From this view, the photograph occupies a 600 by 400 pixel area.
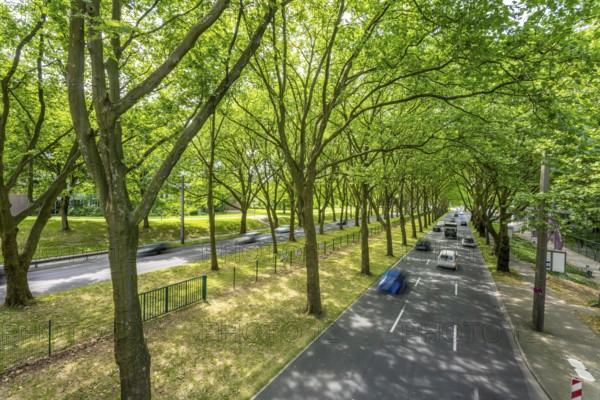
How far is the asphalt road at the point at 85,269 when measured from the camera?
50.5 ft

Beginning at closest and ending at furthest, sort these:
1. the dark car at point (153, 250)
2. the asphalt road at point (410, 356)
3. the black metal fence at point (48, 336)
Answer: the asphalt road at point (410, 356) < the black metal fence at point (48, 336) < the dark car at point (153, 250)

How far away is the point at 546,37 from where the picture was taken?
256 inches

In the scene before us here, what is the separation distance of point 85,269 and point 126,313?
732 inches

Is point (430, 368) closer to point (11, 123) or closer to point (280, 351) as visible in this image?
point (280, 351)

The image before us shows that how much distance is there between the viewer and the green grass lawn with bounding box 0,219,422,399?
697cm

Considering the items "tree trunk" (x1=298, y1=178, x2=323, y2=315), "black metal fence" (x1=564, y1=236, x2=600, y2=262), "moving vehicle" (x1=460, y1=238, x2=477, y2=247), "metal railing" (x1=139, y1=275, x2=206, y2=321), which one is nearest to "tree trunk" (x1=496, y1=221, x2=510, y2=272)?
"moving vehicle" (x1=460, y1=238, x2=477, y2=247)

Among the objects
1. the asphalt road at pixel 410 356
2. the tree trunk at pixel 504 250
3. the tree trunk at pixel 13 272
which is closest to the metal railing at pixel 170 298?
the tree trunk at pixel 13 272

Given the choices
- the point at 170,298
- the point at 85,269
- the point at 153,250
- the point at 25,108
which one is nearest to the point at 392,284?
the point at 170,298

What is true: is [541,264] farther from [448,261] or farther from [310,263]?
[448,261]

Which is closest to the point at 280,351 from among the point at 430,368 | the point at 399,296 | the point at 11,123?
the point at 430,368

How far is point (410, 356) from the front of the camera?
28.8 ft

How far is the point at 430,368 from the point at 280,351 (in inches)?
182

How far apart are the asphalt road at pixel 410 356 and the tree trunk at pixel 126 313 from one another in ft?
9.61

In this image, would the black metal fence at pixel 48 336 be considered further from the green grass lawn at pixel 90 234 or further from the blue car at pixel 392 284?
the green grass lawn at pixel 90 234
